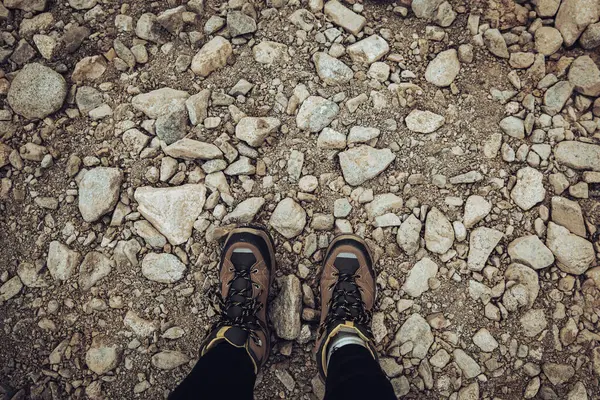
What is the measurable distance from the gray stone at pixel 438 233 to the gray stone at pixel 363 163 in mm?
438

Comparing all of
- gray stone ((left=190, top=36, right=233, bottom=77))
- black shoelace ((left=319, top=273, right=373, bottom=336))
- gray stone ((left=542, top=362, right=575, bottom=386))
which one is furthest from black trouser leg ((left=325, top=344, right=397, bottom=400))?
gray stone ((left=190, top=36, right=233, bottom=77))

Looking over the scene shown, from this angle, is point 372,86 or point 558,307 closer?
point 558,307

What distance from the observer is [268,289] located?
2.47 metres

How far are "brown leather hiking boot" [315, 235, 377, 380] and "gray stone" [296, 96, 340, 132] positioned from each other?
759 mm

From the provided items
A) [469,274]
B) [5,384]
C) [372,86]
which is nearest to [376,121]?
[372,86]

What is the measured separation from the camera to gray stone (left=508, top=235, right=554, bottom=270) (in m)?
2.32

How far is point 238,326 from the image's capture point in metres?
2.24

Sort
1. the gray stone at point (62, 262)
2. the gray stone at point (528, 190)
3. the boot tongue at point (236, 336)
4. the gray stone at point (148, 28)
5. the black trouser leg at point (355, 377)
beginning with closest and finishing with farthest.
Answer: the black trouser leg at point (355, 377), the boot tongue at point (236, 336), the gray stone at point (528, 190), the gray stone at point (62, 262), the gray stone at point (148, 28)

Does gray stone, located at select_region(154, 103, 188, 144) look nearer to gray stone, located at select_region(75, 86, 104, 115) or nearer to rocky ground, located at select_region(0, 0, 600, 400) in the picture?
rocky ground, located at select_region(0, 0, 600, 400)

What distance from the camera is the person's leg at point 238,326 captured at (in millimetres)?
1873

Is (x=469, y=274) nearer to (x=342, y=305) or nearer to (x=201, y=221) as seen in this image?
(x=342, y=305)

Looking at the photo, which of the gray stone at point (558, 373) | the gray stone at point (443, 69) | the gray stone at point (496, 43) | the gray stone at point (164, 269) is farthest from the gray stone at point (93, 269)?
the gray stone at point (496, 43)

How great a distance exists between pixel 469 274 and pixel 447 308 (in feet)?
0.82

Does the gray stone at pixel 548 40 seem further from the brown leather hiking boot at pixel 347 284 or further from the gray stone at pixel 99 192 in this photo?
the gray stone at pixel 99 192
